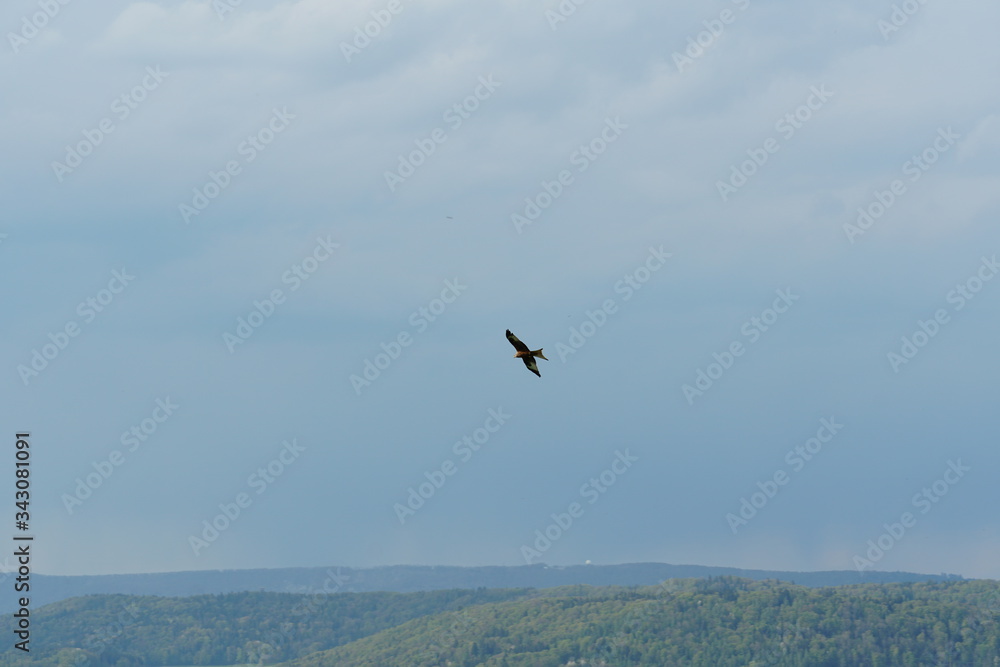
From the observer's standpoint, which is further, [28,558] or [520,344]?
[28,558]

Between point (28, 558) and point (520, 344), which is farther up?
point (28, 558)

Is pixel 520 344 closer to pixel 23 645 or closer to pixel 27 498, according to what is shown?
pixel 27 498

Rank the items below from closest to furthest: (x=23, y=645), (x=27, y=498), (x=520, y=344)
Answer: (x=520, y=344) < (x=27, y=498) < (x=23, y=645)

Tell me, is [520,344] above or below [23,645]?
below

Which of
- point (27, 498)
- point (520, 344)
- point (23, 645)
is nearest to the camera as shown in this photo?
point (520, 344)

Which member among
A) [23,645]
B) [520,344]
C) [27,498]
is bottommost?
[520,344]

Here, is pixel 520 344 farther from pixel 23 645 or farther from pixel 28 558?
pixel 23 645

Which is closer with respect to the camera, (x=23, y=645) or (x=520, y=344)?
(x=520, y=344)

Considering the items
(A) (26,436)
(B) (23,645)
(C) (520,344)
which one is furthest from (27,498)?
(C) (520,344)

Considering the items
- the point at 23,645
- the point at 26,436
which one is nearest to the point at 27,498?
the point at 26,436
